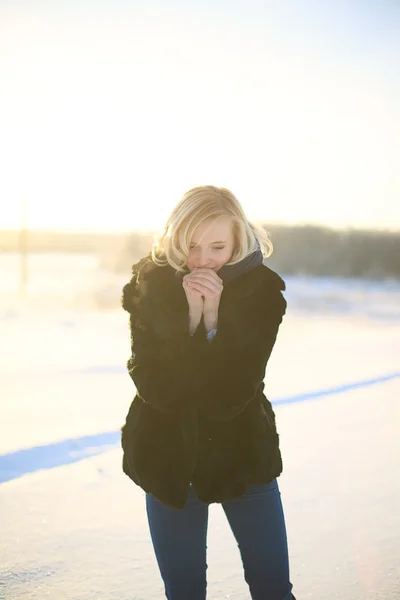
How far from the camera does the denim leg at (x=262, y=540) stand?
1440 mm

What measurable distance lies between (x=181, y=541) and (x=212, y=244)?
841mm

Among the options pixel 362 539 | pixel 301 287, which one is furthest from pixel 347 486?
pixel 301 287

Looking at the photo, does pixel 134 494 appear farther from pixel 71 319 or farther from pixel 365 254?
pixel 365 254

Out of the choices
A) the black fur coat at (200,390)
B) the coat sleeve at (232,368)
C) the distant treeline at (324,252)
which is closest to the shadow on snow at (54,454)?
the black fur coat at (200,390)

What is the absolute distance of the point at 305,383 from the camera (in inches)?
223

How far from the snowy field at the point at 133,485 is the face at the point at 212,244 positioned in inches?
53.2

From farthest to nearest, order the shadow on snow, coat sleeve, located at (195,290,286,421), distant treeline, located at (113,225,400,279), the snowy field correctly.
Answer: distant treeline, located at (113,225,400,279)
the shadow on snow
the snowy field
coat sleeve, located at (195,290,286,421)

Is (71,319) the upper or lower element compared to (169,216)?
lower

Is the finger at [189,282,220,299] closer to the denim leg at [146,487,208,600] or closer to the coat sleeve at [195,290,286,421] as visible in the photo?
the coat sleeve at [195,290,286,421]

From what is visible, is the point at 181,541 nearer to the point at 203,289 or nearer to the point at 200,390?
the point at 200,390

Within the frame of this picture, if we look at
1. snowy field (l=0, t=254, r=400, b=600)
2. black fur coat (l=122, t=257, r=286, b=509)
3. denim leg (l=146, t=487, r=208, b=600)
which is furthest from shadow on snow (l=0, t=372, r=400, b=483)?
black fur coat (l=122, t=257, r=286, b=509)

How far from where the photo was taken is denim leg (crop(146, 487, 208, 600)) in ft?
4.78

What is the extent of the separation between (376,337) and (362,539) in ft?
24.4

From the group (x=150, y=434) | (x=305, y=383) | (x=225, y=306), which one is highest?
(x=225, y=306)
